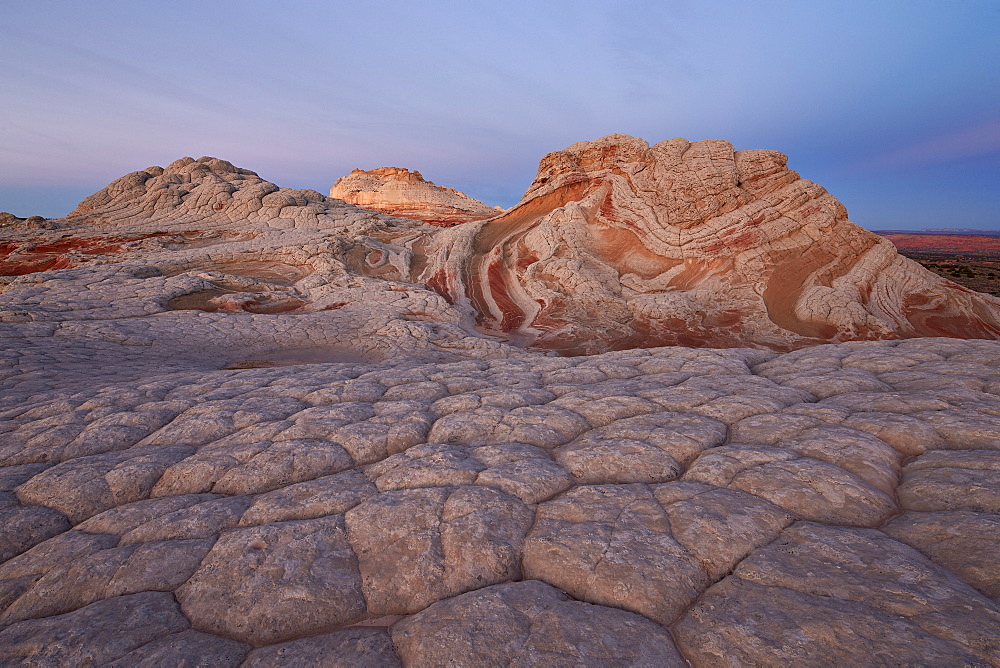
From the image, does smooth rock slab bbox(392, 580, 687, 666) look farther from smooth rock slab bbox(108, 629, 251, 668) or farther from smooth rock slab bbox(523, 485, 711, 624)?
smooth rock slab bbox(108, 629, 251, 668)

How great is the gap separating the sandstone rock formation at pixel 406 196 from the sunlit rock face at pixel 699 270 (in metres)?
24.4

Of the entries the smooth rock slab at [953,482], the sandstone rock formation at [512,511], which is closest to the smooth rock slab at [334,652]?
the sandstone rock formation at [512,511]

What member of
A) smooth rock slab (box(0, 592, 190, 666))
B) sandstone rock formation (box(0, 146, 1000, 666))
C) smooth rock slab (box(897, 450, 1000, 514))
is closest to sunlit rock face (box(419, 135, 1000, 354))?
sandstone rock formation (box(0, 146, 1000, 666))

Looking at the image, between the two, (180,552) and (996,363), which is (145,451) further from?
(996,363)

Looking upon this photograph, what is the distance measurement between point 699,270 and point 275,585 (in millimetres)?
15793

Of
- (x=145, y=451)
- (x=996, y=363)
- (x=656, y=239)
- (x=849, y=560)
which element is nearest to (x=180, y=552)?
(x=145, y=451)

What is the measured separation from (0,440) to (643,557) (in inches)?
226

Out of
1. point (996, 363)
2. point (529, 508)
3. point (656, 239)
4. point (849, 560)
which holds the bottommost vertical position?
point (529, 508)

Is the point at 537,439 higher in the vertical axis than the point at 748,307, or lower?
lower

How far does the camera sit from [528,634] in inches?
76.4

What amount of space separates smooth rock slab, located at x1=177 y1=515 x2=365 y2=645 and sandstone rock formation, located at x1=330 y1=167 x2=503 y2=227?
3913 cm

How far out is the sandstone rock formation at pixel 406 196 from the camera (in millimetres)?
42969

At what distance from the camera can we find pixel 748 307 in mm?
13922

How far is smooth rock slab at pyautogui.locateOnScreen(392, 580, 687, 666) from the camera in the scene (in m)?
1.83
